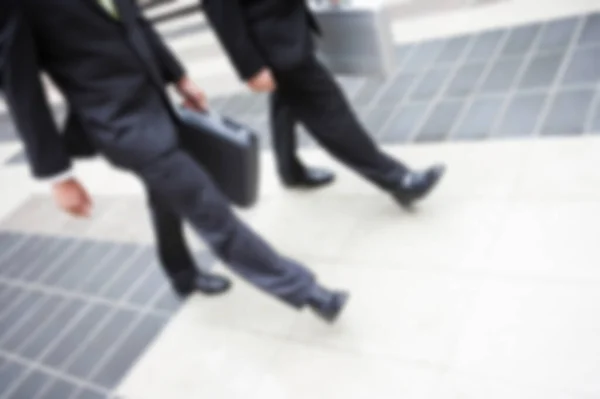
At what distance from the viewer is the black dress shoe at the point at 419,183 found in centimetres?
231

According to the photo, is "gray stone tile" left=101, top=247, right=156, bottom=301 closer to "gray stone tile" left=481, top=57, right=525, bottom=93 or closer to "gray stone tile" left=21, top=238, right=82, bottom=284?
"gray stone tile" left=21, top=238, right=82, bottom=284

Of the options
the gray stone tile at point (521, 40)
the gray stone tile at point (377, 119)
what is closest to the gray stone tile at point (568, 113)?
the gray stone tile at point (521, 40)

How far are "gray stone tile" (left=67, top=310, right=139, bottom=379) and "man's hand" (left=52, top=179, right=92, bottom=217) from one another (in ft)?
2.64

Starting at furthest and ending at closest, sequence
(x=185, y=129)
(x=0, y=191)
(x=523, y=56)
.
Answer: (x=0, y=191) < (x=523, y=56) < (x=185, y=129)

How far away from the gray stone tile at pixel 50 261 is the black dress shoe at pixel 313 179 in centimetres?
132

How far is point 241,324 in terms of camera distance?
2299 mm

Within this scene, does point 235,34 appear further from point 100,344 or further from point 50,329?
point 50,329

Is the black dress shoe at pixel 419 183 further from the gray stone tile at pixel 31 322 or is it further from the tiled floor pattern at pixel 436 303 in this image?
the gray stone tile at pixel 31 322

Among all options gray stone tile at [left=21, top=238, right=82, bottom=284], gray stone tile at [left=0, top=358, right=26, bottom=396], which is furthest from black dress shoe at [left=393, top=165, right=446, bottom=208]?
gray stone tile at [left=21, top=238, right=82, bottom=284]

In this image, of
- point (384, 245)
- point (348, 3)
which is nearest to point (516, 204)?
point (384, 245)

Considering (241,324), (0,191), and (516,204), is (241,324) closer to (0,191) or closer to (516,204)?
(516,204)

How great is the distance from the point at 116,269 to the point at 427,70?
6.83 feet

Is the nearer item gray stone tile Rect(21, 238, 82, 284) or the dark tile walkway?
the dark tile walkway

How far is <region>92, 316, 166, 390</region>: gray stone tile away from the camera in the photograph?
7.54ft
